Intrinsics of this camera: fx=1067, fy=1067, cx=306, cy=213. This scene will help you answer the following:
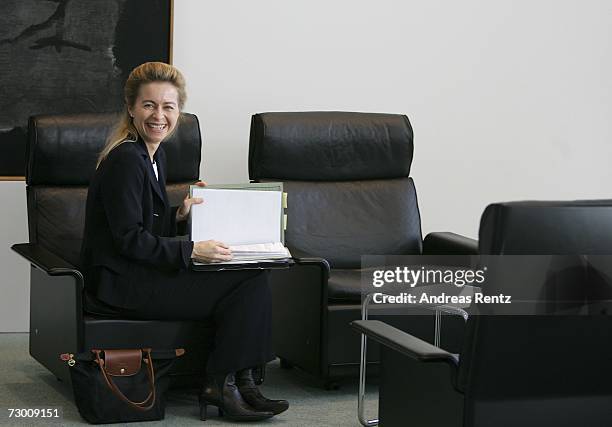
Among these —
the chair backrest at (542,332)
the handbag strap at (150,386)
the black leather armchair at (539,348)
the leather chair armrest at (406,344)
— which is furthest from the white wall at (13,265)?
the chair backrest at (542,332)

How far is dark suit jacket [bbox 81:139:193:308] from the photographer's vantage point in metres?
3.30

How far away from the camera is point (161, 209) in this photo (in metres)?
3.46

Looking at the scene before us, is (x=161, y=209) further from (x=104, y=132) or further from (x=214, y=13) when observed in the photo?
→ (x=214, y=13)

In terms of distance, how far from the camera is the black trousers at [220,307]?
3.39 metres

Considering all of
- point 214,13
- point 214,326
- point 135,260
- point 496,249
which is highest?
point 214,13

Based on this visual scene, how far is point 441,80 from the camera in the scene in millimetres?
4910

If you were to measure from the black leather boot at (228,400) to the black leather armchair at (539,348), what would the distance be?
3.95ft

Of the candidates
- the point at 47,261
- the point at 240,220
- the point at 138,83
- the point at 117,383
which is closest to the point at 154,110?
the point at 138,83

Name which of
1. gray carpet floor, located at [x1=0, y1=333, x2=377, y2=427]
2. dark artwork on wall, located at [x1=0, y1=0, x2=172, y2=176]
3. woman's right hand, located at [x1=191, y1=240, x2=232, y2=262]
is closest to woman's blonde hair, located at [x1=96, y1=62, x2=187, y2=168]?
woman's right hand, located at [x1=191, y1=240, x2=232, y2=262]

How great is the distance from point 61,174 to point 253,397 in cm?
112

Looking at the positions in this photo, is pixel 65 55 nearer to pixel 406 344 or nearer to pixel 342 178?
pixel 342 178

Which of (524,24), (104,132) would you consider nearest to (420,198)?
(524,24)

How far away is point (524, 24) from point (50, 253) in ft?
8.34

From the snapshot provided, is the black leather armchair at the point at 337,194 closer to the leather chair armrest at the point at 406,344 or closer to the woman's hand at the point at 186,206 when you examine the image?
the woman's hand at the point at 186,206
